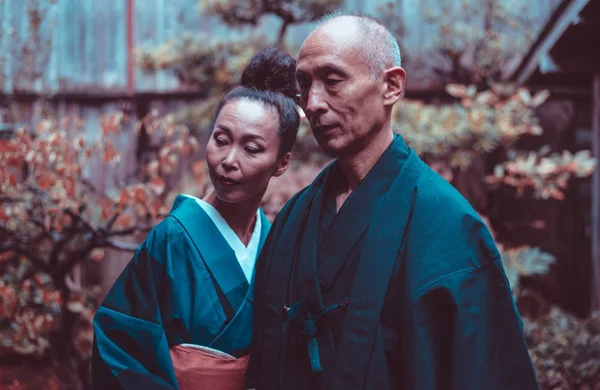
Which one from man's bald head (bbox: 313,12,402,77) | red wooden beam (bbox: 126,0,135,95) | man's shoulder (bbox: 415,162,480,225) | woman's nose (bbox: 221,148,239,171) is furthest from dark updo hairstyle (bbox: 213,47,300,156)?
red wooden beam (bbox: 126,0,135,95)

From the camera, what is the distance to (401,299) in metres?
1.63

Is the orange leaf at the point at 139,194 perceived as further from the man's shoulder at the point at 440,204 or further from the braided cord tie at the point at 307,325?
the man's shoulder at the point at 440,204

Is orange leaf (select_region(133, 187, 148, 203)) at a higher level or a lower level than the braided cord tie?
higher

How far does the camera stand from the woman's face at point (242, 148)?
2277 mm

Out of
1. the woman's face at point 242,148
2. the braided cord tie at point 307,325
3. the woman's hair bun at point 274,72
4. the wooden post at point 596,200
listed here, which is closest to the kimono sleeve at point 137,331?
the woman's face at point 242,148

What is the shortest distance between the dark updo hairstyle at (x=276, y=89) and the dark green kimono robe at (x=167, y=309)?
52cm

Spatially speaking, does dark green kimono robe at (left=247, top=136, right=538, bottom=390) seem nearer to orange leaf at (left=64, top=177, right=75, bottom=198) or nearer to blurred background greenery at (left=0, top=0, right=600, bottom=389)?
blurred background greenery at (left=0, top=0, right=600, bottom=389)

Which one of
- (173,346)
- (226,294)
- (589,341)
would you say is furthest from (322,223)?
(589,341)

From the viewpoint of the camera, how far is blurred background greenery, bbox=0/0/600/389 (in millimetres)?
4879

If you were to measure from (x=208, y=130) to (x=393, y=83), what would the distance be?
5.84 metres

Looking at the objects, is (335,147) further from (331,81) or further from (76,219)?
(76,219)

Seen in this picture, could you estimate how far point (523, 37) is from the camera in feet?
24.5

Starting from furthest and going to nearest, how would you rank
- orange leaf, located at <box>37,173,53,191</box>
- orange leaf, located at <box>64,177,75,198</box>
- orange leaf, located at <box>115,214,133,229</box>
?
1. orange leaf, located at <box>115,214,133,229</box>
2. orange leaf, located at <box>64,177,75,198</box>
3. orange leaf, located at <box>37,173,53,191</box>

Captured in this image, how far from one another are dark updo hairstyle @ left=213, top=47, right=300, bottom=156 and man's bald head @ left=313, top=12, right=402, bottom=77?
0.56 meters
